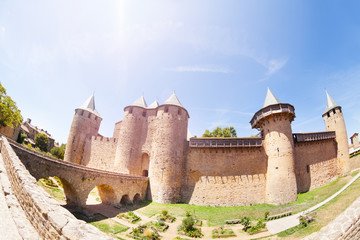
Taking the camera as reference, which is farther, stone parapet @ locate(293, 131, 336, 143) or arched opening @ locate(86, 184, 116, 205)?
stone parapet @ locate(293, 131, 336, 143)

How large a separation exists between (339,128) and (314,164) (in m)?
6.23

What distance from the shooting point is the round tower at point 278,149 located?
17203 millimetres

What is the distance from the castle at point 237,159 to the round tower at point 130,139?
13 centimetres

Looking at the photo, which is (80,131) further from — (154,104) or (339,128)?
(339,128)

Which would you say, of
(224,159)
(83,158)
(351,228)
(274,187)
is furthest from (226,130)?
(351,228)

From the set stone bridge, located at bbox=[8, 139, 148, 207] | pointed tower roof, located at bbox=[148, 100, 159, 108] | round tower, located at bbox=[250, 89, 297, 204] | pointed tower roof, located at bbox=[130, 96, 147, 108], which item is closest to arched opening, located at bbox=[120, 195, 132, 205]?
stone bridge, located at bbox=[8, 139, 148, 207]

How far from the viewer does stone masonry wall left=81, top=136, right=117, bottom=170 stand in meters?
25.2

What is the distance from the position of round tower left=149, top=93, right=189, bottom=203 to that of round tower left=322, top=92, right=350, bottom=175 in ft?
63.0

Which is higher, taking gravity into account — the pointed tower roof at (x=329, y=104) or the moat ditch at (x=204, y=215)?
the pointed tower roof at (x=329, y=104)

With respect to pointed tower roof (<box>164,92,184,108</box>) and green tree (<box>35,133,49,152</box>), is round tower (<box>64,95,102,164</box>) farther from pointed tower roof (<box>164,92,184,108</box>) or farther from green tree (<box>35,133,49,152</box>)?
pointed tower roof (<box>164,92,184,108</box>)

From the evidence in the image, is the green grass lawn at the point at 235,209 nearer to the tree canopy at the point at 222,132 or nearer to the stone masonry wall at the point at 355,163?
the stone masonry wall at the point at 355,163

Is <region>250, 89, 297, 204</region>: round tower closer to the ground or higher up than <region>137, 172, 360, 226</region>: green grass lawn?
higher up

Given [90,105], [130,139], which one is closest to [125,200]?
[130,139]

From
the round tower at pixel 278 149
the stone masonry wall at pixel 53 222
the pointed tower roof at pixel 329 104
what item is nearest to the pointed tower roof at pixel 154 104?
the round tower at pixel 278 149
